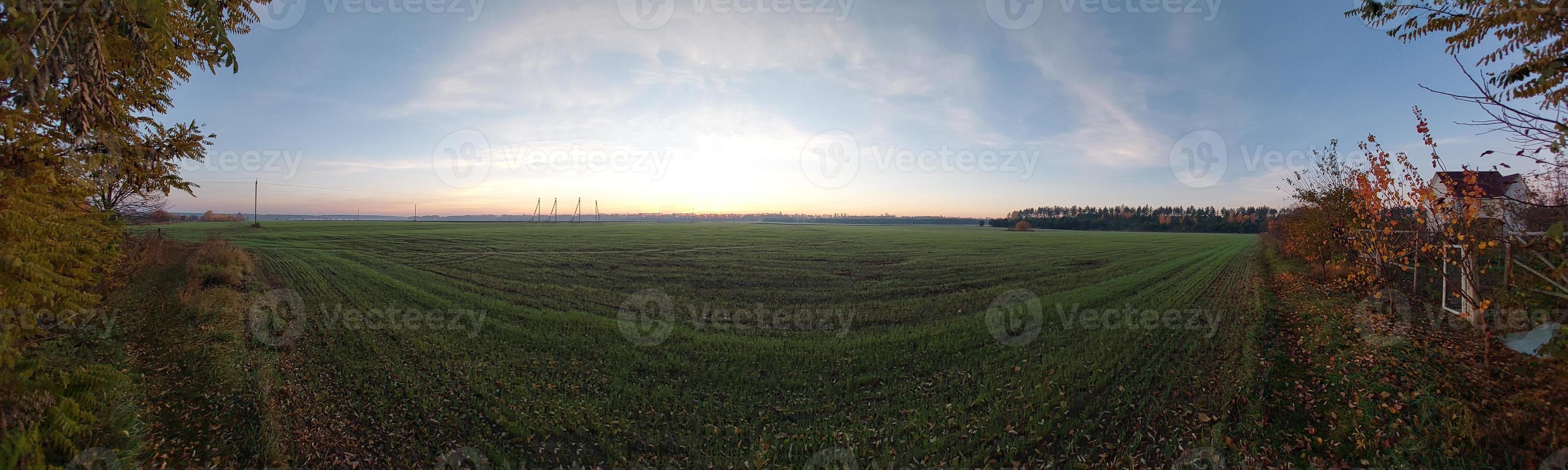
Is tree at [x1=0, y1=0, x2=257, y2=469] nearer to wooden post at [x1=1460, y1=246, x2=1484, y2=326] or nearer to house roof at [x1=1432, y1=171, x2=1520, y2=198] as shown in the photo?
house roof at [x1=1432, y1=171, x2=1520, y2=198]

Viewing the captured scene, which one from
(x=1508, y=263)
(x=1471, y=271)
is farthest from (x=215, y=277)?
(x=1471, y=271)

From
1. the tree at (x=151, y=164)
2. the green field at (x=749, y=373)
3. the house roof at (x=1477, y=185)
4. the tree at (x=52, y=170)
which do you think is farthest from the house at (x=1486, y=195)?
the tree at (x=151, y=164)

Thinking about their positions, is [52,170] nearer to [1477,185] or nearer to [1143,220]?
[1477,185]

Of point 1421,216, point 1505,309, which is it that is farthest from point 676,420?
point 1421,216

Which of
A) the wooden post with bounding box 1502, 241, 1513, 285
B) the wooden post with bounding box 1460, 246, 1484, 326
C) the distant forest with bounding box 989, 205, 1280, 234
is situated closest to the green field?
the wooden post with bounding box 1460, 246, 1484, 326

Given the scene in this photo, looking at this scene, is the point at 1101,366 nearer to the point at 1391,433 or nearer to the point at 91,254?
the point at 1391,433

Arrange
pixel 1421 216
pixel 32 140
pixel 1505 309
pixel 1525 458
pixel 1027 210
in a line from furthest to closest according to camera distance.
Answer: pixel 1027 210 → pixel 1421 216 → pixel 1505 309 → pixel 1525 458 → pixel 32 140

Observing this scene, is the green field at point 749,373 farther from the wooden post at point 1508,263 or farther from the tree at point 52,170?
the wooden post at point 1508,263

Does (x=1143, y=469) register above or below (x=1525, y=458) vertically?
below
